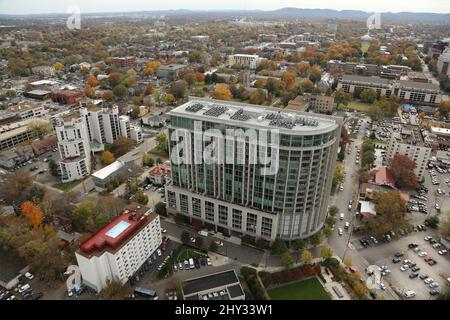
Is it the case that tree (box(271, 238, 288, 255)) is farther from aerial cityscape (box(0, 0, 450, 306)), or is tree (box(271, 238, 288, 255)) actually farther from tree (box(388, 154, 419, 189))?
tree (box(388, 154, 419, 189))

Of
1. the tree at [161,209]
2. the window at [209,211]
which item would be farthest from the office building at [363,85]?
the tree at [161,209]

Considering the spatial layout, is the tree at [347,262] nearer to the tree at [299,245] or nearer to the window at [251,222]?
the tree at [299,245]

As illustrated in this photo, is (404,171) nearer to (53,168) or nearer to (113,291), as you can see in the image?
(113,291)

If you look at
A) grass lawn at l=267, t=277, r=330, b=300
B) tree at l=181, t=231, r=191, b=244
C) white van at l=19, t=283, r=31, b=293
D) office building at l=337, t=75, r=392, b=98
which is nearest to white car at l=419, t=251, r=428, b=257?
grass lawn at l=267, t=277, r=330, b=300

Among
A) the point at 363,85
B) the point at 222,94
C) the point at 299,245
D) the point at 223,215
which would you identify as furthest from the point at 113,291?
the point at 363,85

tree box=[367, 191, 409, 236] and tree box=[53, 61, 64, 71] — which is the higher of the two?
tree box=[53, 61, 64, 71]

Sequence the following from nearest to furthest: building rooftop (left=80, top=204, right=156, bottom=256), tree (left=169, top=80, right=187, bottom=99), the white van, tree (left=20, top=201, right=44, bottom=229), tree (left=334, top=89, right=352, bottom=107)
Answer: building rooftop (left=80, top=204, right=156, bottom=256)
the white van
tree (left=20, top=201, right=44, bottom=229)
tree (left=334, top=89, right=352, bottom=107)
tree (left=169, top=80, right=187, bottom=99)
